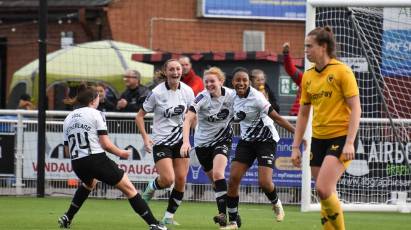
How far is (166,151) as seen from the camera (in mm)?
14562

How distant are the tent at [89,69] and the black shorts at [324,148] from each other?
1649 centimetres

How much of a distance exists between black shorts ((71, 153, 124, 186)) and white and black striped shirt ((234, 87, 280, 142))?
2152 mm

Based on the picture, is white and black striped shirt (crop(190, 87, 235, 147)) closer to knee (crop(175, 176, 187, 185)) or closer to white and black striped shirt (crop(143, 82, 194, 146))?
white and black striped shirt (crop(143, 82, 194, 146))

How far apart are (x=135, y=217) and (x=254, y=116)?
2349 millimetres

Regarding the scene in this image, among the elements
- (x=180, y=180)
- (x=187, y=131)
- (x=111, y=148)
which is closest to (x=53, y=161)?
(x=180, y=180)

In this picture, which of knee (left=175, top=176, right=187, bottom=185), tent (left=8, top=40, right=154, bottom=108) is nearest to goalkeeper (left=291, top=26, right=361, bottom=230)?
knee (left=175, top=176, right=187, bottom=185)

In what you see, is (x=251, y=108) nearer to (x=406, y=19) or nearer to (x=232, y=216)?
(x=232, y=216)

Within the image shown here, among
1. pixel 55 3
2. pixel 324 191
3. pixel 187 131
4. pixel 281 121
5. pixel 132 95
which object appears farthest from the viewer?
pixel 55 3

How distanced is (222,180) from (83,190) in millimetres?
1700

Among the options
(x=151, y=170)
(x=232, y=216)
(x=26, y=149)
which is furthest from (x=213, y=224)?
(x=26, y=149)

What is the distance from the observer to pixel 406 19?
17.9 m

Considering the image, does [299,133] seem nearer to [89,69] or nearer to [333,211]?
[333,211]

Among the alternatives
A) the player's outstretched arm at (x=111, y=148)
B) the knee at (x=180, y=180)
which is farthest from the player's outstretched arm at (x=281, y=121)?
the player's outstretched arm at (x=111, y=148)

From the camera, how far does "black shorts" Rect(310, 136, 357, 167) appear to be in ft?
36.3
